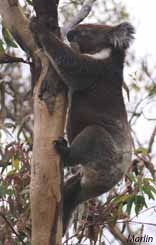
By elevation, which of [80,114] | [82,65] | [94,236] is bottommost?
[94,236]

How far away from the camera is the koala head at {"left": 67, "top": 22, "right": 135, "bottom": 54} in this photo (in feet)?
12.3

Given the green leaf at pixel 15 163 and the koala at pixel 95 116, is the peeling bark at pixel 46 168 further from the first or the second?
the green leaf at pixel 15 163

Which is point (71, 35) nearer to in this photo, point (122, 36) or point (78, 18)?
point (122, 36)

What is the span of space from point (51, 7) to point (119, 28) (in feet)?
3.32

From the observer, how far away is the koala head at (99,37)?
12.3 ft

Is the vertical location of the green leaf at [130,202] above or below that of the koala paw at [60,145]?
below

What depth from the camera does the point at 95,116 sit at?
354 centimetres

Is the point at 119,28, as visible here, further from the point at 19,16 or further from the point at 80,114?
the point at 19,16

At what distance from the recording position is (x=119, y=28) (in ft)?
12.5

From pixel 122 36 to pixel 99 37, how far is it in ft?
0.68

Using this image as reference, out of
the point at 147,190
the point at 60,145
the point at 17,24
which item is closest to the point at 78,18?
the point at 17,24

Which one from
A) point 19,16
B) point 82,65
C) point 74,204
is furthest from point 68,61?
point 74,204

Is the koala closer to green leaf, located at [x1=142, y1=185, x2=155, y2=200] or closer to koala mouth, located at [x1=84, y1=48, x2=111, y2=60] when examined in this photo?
koala mouth, located at [x1=84, y1=48, x2=111, y2=60]

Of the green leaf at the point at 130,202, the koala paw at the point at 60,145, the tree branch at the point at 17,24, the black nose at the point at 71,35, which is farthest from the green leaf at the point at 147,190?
the tree branch at the point at 17,24
